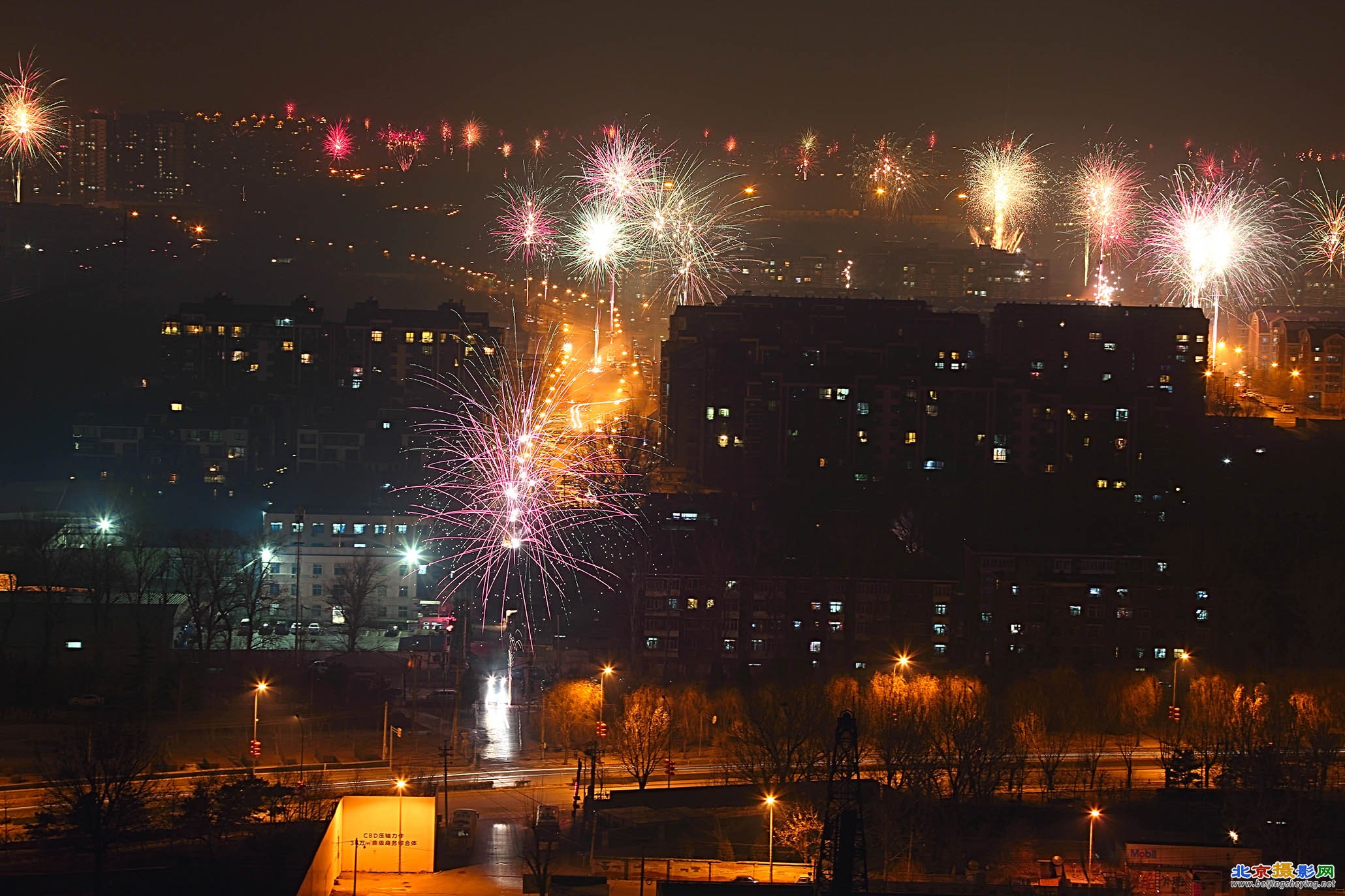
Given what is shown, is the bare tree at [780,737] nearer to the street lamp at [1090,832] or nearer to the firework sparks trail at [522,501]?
the street lamp at [1090,832]

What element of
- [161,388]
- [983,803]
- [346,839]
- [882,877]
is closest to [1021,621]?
[983,803]

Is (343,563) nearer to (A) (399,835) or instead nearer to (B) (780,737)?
(B) (780,737)

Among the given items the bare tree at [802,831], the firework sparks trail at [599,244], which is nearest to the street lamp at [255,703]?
the bare tree at [802,831]

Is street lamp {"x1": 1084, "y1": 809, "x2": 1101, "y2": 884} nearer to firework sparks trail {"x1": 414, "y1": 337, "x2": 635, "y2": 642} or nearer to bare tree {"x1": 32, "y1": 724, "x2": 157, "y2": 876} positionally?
bare tree {"x1": 32, "y1": 724, "x2": 157, "y2": 876}

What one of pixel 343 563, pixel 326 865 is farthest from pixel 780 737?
pixel 343 563

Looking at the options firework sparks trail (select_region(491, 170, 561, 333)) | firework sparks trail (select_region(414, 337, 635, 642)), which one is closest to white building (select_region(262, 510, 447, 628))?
firework sparks trail (select_region(414, 337, 635, 642))

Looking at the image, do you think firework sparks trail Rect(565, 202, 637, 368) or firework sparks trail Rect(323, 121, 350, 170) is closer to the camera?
firework sparks trail Rect(565, 202, 637, 368)
